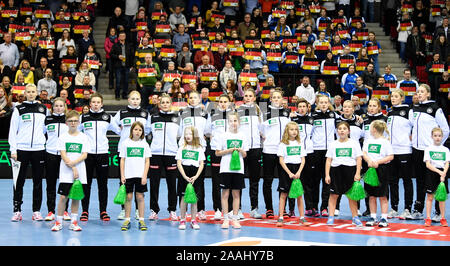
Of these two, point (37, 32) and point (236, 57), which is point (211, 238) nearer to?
point (236, 57)

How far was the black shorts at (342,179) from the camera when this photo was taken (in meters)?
9.81

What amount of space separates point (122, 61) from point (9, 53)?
3.09m

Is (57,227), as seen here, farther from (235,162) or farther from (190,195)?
(235,162)

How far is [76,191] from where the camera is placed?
9.24 m

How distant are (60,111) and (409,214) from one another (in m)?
5.86

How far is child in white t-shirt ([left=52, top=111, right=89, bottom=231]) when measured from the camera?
9375mm

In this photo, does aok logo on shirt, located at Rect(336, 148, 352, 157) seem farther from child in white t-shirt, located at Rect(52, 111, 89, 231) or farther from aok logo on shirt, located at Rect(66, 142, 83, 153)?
aok logo on shirt, located at Rect(66, 142, 83, 153)

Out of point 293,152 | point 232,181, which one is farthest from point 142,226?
point 293,152

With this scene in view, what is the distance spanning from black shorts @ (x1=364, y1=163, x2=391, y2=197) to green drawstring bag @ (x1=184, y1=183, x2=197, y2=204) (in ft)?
8.62

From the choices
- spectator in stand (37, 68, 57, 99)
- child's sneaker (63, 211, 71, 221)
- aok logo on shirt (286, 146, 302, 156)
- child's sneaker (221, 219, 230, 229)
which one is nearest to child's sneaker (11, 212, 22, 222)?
child's sneaker (63, 211, 71, 221)

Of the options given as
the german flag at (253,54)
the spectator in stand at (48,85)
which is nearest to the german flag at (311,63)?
the german flag at (253,54)

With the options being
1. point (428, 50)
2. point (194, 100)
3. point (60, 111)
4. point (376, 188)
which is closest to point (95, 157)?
point (60, 111)

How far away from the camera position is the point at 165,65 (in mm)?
17953

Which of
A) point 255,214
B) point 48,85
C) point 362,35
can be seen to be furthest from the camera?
point 362,35
